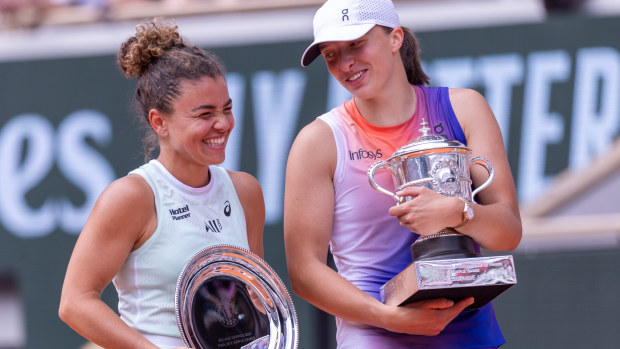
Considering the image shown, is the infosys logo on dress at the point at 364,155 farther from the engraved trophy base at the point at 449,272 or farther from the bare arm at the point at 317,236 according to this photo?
the engraved trophy base at the point at 449,272

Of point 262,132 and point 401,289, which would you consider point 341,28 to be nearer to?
point 401,289

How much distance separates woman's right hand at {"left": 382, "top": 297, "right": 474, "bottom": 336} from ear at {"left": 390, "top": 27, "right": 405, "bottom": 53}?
0.70 m

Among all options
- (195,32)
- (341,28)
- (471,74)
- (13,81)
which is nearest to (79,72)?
(13,81)

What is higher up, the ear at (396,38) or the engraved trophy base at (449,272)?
the ear at (396,38)

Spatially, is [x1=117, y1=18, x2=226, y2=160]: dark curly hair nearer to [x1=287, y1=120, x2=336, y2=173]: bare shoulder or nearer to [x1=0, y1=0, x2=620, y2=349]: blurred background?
[x1=287, y1=120, x2=336, y2=173]: bare shoulder

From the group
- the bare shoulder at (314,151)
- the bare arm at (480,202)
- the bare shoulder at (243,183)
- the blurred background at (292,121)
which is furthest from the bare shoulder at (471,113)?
the blurred background at (292,121)

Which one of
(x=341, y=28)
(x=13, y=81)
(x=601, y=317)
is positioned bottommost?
(x=601, y=317)

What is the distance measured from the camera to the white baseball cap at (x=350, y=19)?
7.38 ft

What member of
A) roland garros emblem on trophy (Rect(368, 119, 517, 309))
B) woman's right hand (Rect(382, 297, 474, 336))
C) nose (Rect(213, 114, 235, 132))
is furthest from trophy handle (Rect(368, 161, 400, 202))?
nose (Rect(213, 114, 235, 132))

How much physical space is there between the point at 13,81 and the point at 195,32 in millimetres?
1401

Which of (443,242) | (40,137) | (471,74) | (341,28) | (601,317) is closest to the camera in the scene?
(443,242)

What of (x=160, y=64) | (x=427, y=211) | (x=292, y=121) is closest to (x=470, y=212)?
(x=427, y=211)

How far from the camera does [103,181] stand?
20.6 feet

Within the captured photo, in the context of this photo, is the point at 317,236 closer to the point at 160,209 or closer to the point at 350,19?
the point at 160,209
